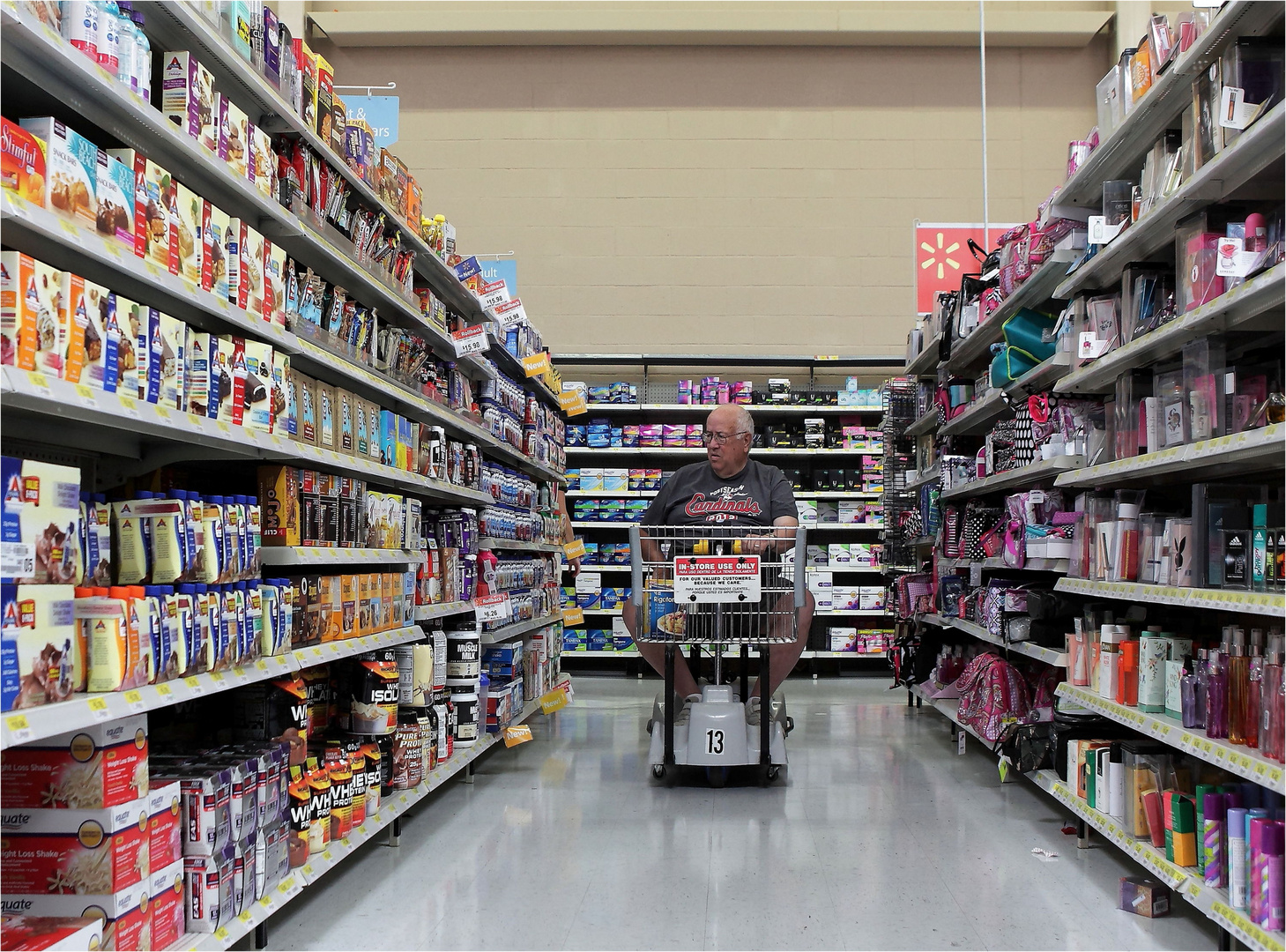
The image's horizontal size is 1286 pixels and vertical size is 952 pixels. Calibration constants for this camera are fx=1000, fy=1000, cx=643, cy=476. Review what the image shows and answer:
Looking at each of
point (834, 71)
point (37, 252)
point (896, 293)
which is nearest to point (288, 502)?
point (37, 252)

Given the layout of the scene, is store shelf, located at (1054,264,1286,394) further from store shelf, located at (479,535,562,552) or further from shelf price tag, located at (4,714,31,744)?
store shelf, located at (479,535,562,552)

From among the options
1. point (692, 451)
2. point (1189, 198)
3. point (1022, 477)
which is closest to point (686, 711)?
point (1022, 477)

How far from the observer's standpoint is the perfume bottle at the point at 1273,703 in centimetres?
223

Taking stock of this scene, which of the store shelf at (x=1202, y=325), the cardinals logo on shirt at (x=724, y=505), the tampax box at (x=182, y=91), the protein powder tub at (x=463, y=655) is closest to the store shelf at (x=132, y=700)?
the tampax box at (x=182, y=91)

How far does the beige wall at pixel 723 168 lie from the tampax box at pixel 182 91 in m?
6.94

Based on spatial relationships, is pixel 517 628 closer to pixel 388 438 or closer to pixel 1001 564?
pixel 388 438

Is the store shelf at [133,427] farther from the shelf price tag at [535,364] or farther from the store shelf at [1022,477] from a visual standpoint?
the store shelf at [1022,477]

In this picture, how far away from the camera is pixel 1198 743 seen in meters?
2.52

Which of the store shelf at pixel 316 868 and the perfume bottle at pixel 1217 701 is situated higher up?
the perfume bottle at pixel 1217 701

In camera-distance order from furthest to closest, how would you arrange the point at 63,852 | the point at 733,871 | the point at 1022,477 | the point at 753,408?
the point at 753,408, the point at 1022,477, the point at 733,871, the point at 63,852

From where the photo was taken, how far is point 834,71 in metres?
9.32

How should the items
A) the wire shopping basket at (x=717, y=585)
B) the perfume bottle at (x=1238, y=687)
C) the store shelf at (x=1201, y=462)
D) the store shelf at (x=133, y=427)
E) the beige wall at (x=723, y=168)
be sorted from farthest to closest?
the beige wall at (x=723, y=168), the wire shopping basket at (x=717, y=585), the perfume bottle at (x=1238, y=687), the store shelf at (x=1201, y=462), the store shelf at (x=133, y=427)

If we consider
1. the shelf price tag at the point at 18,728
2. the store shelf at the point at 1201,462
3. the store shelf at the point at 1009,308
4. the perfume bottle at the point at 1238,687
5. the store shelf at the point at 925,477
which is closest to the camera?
the shelf price tag at the point at 18,728

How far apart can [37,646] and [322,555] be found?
118cm
